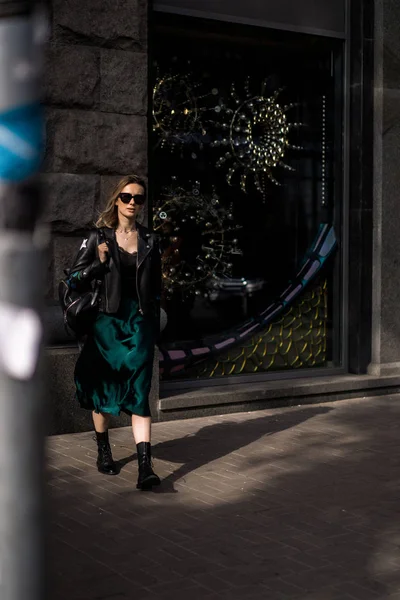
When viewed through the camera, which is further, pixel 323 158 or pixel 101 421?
pixel 323 158

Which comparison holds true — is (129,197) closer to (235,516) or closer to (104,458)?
(104,458)

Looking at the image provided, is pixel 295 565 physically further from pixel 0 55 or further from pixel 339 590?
pixel 0 55

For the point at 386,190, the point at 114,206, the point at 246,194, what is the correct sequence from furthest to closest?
the point at 386,190 → the point at 246,194 → the point at 114,206

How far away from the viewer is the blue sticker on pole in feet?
7.33

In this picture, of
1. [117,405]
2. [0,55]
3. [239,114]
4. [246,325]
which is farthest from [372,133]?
[0,55]

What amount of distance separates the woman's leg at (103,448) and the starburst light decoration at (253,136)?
354 cm

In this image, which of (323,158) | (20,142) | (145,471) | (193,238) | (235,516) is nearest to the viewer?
(20,142)

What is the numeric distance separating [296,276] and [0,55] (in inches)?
325

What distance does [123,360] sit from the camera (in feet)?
21.9

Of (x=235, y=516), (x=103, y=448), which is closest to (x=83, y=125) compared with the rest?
(x=103, y=448)

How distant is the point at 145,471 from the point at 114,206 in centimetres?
164

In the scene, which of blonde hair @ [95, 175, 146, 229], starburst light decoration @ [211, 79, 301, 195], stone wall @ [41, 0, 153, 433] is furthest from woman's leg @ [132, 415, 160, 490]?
starburst light decoration @ [211, 79, 301, 195]

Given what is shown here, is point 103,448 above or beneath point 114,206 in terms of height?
beneath

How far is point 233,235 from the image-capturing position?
983cm
